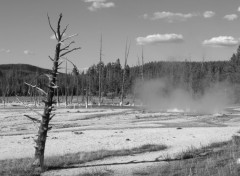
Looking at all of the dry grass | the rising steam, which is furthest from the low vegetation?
the rising steam

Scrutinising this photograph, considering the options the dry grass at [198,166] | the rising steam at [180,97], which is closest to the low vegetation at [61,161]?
the dry grass at [198,166]

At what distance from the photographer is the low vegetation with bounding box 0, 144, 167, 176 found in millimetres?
14688

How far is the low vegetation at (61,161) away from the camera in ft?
48.2

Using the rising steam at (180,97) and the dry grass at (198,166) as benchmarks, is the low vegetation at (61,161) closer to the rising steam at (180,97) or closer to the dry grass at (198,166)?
the dry grass at (198,166)

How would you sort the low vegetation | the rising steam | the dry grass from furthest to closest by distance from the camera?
the rising steam < the low vegetation < the dry grass

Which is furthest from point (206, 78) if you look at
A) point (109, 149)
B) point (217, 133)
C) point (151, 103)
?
point (109, 149)

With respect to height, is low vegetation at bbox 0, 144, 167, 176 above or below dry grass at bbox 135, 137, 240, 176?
below

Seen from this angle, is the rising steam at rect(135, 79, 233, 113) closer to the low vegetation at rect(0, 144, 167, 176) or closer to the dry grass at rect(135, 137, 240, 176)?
the low vegetation at rect(0, 144, 167, 176)

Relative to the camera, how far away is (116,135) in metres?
27.0

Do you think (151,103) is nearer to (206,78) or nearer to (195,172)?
(206,78)

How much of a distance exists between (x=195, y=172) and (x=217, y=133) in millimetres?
15734

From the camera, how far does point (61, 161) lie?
17141 millimetres

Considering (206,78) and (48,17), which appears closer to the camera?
(48,17)

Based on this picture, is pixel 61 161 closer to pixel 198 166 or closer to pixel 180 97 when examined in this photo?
pixel 198 166
